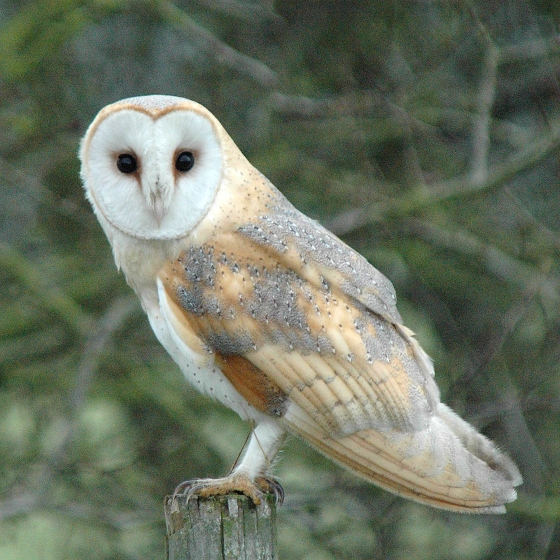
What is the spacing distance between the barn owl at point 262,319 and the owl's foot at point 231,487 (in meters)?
0.01

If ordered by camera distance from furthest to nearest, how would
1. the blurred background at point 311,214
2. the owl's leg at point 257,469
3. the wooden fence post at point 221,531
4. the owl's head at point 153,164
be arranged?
1. the blurred background at point 311,214
2. the owl's leg at point 257,469
3. the owl's head at point 153,164
4. the wooden fence post at point 221,531

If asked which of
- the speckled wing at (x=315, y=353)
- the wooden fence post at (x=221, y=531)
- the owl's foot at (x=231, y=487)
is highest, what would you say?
the speckled wing at (x=315, y=353)

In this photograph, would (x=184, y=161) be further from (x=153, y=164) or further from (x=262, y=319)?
(x=262, y=319)

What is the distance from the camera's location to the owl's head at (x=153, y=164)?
274 centimetres

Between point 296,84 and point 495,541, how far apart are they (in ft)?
9.83

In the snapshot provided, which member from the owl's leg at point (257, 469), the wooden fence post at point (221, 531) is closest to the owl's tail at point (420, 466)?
the owl's leg at point (257, 469)

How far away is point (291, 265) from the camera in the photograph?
2936 mm

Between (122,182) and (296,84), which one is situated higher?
(296,84)

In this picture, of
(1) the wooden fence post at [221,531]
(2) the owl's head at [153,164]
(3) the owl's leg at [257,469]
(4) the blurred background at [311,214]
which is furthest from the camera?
(4) the blurred background at [311,214]

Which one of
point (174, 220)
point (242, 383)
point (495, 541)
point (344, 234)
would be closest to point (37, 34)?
point (344, 234)

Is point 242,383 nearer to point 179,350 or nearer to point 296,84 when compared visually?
point 179,350

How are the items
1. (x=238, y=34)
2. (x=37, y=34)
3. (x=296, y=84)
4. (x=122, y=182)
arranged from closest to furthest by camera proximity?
1. (x=122, y=182)
2. (x=37, y=34)
3. (x=296, y=84)
4. (x=238, y=34)

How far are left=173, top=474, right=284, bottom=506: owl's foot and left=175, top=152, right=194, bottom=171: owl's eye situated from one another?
3.33 ft

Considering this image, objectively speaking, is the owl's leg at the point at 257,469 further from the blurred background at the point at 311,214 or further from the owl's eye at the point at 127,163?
the blurred background at the point at 311,214
